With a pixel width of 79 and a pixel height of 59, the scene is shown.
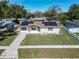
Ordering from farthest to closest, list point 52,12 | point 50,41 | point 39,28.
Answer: point 52,12
point 39,28
point 50,41

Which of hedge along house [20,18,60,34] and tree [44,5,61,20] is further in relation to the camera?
tree [44,5,61,20]

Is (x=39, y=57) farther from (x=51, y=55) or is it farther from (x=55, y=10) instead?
(x=55, y=10)

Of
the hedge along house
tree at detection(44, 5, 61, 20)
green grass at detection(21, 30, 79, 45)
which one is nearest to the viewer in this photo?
green grass at detection(21, 30, 79, 45)

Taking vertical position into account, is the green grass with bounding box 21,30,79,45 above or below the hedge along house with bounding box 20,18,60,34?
below

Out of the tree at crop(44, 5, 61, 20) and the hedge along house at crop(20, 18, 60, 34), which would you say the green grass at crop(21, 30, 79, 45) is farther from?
the tree at crop(44, 5, 61, 20)

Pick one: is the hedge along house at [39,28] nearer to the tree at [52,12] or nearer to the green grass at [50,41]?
the green grass at [50,41]

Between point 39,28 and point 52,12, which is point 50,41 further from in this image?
point 52,12

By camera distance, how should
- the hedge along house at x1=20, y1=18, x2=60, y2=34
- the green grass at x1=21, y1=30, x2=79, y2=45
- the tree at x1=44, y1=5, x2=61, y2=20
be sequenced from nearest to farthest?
the green grass at x1=21, y1=30, x2=79, y2=45 < the hedge along house at x1=20, y1=18, x2=60, y2=34 < the tree at x1=44, y1=5, x2=61, y2=20

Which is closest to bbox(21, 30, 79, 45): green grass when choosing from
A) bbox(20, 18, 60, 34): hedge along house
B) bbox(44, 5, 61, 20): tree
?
bbox(20, 18, 60, 34): hedge along house

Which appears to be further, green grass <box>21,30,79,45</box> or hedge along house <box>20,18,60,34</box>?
hedge along house <box>20,18,60,34</box>

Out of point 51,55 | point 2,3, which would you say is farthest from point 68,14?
point 51,55

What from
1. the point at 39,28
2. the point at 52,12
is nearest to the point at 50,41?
the point at 39,28
